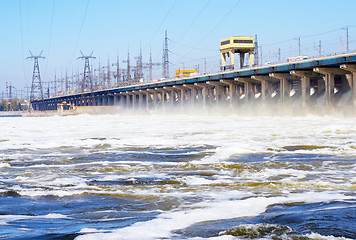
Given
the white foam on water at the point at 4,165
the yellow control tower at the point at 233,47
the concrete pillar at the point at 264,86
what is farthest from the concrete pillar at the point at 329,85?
the white foam on water at the point at 4,165

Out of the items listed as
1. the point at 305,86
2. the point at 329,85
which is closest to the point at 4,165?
the point at 329,85

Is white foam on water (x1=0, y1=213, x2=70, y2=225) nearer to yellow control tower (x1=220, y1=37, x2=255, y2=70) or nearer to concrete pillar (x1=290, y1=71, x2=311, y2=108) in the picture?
concrete pillar (x1=290, y1=71, x2=311, y2=108)

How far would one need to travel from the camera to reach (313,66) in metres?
71.2

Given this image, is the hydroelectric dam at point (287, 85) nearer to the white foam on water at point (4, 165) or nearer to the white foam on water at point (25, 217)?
the white foam on water at point (4, 165)

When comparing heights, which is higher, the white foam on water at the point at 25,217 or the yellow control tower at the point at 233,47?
the yellow control tower at the point at 233,47

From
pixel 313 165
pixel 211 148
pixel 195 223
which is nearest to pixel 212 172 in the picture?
pixel 313 165

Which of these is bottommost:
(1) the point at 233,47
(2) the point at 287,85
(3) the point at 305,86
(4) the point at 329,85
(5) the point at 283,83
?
(4) the point at 329,85

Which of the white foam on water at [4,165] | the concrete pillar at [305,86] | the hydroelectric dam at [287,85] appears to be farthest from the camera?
the concrete pillar at [305,86]

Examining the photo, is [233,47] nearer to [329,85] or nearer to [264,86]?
[264,86]

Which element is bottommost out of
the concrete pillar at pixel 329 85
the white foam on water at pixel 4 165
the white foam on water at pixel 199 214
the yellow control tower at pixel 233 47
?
the white foam on water at pixel 4 165

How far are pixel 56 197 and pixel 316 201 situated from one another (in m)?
6.29

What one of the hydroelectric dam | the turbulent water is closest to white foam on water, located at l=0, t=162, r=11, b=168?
the turbulent water

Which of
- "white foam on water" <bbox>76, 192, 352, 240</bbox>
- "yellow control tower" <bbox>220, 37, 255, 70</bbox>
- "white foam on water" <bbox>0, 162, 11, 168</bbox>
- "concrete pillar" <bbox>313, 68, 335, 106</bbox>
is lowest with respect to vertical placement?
"white foam on water" <bbox>0, 162, 11, 168</bbox>

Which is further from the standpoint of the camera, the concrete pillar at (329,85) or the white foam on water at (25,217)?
the concrete pillar at (329,85)
